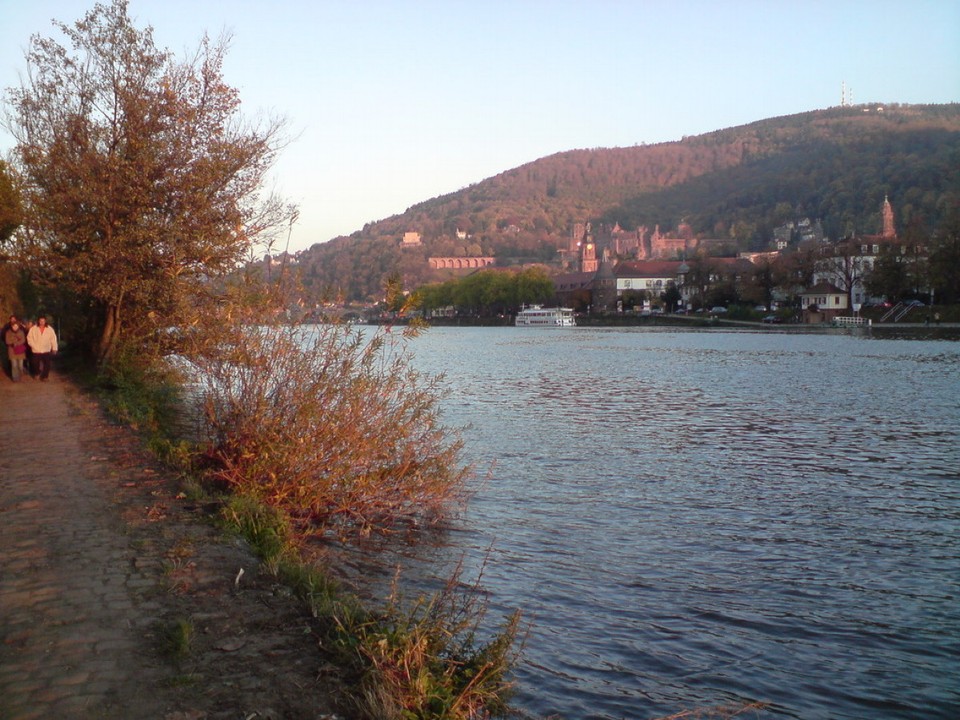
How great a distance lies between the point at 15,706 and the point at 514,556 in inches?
249

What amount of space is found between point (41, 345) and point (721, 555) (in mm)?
17475

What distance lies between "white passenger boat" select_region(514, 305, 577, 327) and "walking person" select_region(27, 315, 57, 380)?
111 metres

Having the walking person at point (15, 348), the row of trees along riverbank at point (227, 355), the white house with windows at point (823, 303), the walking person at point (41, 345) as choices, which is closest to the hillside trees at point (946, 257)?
the white house with windows at point (823, 303)

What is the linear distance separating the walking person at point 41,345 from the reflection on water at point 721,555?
32.1 ft

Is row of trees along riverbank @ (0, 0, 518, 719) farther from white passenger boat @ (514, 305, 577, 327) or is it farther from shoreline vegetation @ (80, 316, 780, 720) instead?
white passenger boat @ (514, 305, 577, 327)

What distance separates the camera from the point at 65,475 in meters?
10.5

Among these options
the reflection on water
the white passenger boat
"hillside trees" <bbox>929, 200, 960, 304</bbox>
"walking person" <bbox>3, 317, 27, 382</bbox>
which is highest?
"hillside trees" <bbox>929, 200, 960, 304</bbox>

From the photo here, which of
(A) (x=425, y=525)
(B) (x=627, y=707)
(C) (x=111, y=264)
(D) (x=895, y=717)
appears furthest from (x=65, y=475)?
(C) (x=111, y=264)

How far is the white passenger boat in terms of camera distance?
435 ft

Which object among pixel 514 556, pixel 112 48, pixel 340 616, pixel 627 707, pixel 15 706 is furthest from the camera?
pixel 112 48

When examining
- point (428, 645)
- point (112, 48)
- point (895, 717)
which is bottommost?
point (895, 717)

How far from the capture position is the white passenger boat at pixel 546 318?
132512 millimetres

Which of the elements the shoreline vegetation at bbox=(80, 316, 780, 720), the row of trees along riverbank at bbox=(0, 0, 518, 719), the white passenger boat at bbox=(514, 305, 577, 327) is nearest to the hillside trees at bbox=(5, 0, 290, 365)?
the row of trees along riverbank at bbox=(0, 0, 518, 719)

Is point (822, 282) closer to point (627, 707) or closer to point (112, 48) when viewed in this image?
point (112, 48)
